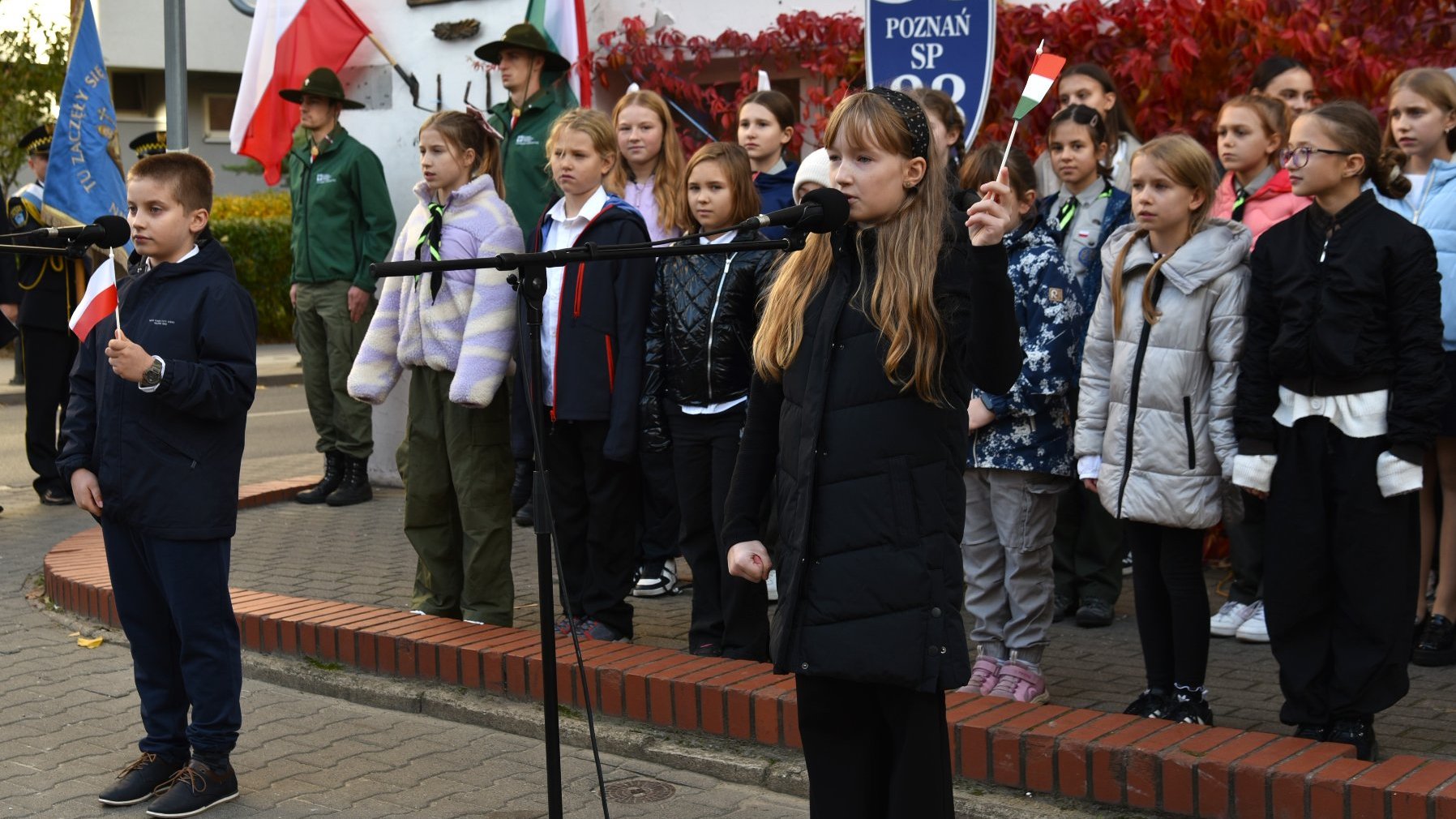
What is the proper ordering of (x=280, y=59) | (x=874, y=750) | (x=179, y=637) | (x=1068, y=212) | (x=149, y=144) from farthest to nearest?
(x=149, y=144)
(x=280, y=59)
(x=1068, y=212)
(x=179, y=637)
(x=874, y=750)

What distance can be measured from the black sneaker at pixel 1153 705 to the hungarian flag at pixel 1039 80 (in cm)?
221

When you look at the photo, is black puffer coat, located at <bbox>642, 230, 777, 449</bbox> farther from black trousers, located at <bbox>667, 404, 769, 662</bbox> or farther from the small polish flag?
the small polish flag

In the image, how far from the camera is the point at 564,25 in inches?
357

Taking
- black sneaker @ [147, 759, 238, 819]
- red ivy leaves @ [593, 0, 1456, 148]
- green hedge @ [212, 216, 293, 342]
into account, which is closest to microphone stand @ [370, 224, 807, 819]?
black sneaker @ [147, 759, 238, 819]

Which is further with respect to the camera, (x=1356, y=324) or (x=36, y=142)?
(x=36, y=142)

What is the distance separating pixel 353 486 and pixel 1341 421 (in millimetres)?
6266

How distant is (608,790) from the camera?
479 cm

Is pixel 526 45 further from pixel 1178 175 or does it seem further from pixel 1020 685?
pixel 1020 685

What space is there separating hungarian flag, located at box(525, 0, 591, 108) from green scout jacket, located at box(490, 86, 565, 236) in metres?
0.63

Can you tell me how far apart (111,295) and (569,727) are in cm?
194

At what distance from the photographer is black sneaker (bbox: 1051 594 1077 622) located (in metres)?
6.43

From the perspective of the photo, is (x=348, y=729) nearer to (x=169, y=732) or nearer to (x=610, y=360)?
(x=169, y=732)

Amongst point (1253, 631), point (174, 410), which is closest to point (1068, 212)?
point (1253, 631)

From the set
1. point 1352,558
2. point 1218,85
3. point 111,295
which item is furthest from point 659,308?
point 1218,85
